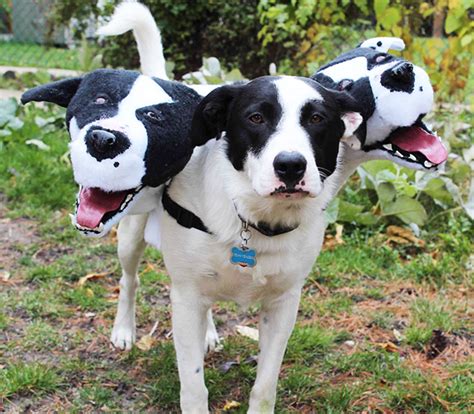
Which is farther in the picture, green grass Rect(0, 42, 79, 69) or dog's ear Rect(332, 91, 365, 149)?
green grass Rect(0, 42, 79, 69)

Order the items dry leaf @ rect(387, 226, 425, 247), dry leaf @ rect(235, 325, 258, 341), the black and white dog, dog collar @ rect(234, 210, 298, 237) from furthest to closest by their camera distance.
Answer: dry leaf @ rect(387, 226, 425, 247), dry leaf @ rect(235, 325, 258, 341), dog collar @ rect(234, 210, 298, 237), the black and white dog

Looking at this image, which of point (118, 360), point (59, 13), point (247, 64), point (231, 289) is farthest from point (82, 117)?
point (59, 13)

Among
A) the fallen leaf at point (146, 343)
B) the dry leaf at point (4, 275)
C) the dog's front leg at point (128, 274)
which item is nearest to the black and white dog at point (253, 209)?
the dog's front leg at point (128, 274)

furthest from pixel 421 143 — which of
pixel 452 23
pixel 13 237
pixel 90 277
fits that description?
pixel 13 237

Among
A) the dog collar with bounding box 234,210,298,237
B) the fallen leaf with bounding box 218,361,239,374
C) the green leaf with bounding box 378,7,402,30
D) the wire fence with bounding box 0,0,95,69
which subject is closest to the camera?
the dog collar with bounding box 234,210,298,237

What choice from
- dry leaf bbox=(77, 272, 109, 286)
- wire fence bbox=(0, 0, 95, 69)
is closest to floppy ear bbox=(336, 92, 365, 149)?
dry leaf bbox=(77, 272, 109, 286)

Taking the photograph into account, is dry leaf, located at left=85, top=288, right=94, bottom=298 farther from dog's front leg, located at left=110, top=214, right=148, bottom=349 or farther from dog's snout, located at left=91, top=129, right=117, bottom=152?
dog's snout, located at left=91, top=129, right=117, bottom=152

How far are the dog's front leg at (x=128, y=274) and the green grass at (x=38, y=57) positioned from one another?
7124 millimetres

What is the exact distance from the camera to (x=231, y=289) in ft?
7.84

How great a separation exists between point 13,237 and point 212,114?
249 cm

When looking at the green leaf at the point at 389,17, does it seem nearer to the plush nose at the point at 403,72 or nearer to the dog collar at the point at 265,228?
the plush nose at the point at 403,72

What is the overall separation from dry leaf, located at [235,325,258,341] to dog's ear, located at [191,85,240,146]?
1.31 meters

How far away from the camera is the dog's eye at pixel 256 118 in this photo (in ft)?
6.72

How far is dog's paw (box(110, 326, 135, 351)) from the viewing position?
3165mm
